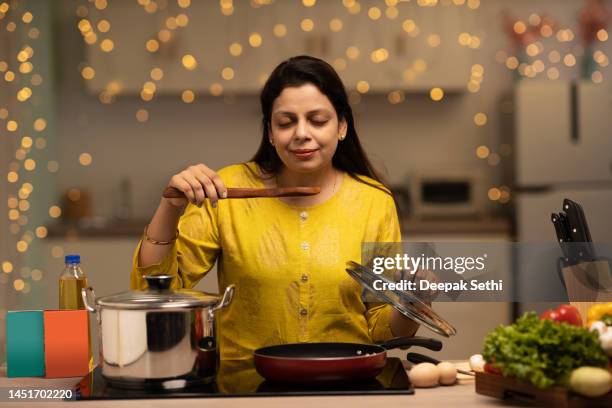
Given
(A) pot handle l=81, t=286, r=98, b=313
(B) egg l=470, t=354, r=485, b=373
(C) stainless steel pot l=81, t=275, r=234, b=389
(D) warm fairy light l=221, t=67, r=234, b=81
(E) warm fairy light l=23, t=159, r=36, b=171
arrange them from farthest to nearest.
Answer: (D) warm fairy light l=221, t=67, r=234, b=81
(E) warm fairy light l=23, t=159, r=36, b=171
(B) egg l=470, t=354, r=485, b=373
(A) pot handle l=81, t=286, r=98, b=313
(C) stainless steel pot l=81, t=275, r=234, b=389

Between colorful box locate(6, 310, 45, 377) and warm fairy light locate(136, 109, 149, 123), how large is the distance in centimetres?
315

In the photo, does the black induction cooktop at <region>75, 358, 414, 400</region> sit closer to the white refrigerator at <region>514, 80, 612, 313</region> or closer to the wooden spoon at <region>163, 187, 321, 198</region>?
the wooden spoon at <region>163, 187, 321, 198</region>

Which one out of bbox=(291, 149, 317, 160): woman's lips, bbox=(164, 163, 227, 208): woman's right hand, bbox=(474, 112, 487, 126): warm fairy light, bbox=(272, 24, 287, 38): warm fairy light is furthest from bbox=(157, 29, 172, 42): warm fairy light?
bbox=(164, 163, 227, 208): woman's right hand

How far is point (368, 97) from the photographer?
4734 mm

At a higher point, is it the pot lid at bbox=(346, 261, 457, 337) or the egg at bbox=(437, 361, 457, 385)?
the pot lid at bbox=(346, 261, 457, 337)

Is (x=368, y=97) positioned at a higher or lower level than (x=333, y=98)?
higher

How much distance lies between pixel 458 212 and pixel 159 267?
8.95 ft

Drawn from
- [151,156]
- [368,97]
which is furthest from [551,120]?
[151,156]

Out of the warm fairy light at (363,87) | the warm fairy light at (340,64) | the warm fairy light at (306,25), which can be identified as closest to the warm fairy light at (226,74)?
the warm fairy light at (306,25)

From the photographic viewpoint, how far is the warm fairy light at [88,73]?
14.7 feet

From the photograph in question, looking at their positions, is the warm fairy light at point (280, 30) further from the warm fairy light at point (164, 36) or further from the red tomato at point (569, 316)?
the red tomato at point (569, 316)

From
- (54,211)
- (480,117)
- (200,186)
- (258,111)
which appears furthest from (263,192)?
(480,117)

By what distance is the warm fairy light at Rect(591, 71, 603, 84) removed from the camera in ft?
14.8

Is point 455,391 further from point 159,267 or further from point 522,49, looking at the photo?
point 522,49
